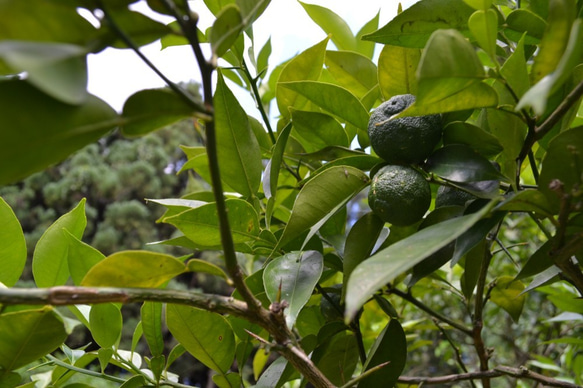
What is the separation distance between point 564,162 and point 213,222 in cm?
25

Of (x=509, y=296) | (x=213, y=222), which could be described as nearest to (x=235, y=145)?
(x=213, y=222)

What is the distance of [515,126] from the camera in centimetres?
36

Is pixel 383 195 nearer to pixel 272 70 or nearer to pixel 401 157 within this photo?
pixel 401 157

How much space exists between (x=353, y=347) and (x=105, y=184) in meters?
6.42

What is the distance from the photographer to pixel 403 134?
1.26 feet

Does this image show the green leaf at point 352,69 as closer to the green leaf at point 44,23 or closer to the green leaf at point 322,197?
the green leaf at point 322,197

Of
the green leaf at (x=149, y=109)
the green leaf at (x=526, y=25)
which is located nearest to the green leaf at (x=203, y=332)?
the green leaf at (x=149, y=109)

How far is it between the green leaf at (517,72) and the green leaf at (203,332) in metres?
0.28

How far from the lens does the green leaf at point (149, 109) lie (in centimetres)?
24

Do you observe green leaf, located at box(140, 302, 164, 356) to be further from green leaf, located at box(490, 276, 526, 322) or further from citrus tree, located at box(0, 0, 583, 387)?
green leaf, located at box(490, 276, 526, 322)

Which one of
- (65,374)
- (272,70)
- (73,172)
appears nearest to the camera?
(65,374)

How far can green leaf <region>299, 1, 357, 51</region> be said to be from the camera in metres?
0.59

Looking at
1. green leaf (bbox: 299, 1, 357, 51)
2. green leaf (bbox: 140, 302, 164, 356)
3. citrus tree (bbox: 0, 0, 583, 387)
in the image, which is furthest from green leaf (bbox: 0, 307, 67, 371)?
green leaf (bbox: 299, 1, 357, 51)

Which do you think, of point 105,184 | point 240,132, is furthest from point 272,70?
point 105,184
